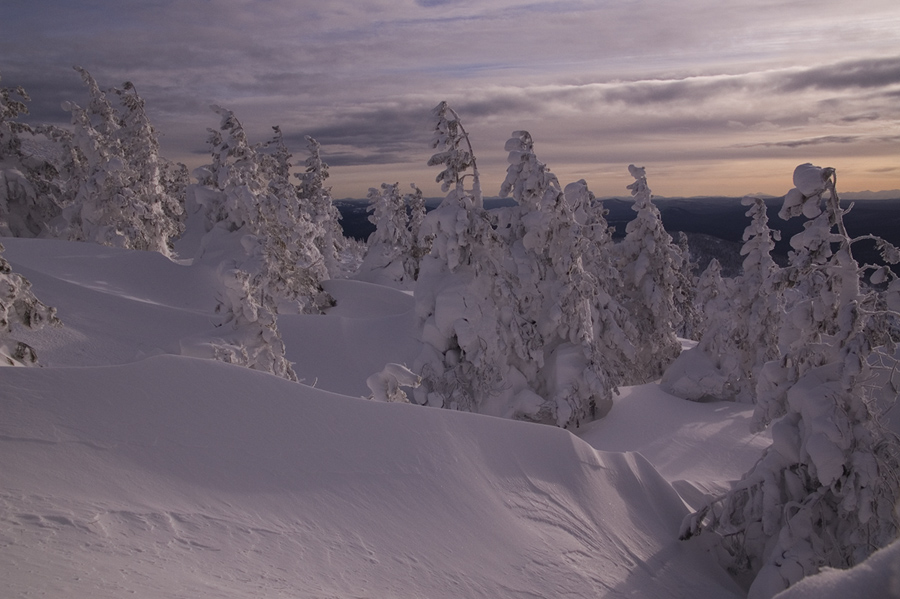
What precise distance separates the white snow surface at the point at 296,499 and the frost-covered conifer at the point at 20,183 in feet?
82.0

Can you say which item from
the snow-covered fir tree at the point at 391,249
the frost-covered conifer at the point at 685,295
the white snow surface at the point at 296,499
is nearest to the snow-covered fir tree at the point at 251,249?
the white snow surface at the point at 296,499

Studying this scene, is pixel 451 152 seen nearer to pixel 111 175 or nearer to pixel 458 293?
pixel 458 293

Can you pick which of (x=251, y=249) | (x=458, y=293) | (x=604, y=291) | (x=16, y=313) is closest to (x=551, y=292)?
(x=458, y=293)

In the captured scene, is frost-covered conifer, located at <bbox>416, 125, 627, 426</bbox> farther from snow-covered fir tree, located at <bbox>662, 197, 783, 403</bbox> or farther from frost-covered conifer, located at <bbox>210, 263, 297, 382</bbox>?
snow-covered fir tree, located at <bbox>662, 197, 783, 403</bbox>

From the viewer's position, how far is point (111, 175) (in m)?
25.9

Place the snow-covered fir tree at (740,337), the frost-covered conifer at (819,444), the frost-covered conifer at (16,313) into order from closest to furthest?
1. the frost-covered conifer at (16,313)
2. the frost-covered conifer at (819,444)
3. the snow-covered fir tree at (740,337)

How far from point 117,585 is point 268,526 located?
4.46ft

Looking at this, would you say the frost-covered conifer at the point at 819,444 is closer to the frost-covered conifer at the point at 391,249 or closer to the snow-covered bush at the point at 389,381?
the snow-covered bush at the point at 389,381

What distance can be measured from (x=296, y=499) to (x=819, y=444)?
6.16m

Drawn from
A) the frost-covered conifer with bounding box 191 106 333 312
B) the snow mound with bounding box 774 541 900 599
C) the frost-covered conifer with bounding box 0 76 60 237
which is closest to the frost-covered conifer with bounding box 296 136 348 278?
the frost-covered conifer with bounding box 191 106 333 312

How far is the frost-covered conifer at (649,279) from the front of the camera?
2400 cm

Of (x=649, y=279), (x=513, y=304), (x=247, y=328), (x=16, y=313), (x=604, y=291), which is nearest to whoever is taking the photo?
(x=16, y=313)

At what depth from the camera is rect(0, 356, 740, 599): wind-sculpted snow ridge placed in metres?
3.78

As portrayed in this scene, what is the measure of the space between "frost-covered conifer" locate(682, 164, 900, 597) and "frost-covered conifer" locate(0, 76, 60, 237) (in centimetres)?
2916
